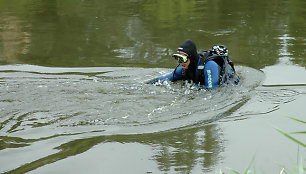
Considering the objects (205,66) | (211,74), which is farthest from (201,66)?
(211,74)

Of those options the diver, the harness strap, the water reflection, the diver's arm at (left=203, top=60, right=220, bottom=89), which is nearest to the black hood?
the diver

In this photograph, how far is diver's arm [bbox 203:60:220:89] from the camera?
5.74m

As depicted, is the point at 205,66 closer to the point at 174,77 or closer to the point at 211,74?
the point at 211,74

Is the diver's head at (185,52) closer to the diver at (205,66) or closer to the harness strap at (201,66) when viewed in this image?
the diver at (205,66)

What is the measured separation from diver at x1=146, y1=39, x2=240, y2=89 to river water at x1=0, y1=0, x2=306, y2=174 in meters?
0.15

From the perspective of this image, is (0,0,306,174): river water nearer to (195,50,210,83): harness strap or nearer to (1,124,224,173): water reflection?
(1,124,224,173): water reflection

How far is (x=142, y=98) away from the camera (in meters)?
5.88

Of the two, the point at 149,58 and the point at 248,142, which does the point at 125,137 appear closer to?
the point at 248,142

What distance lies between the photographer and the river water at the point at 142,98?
→ 405 cm

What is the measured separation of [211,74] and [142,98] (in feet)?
3.31

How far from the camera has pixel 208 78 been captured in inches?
227

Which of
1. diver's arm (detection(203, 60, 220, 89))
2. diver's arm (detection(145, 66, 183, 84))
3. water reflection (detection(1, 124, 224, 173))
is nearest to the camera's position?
water reflection (detection(1, 124, 224, 173))

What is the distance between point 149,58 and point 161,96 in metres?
2.20

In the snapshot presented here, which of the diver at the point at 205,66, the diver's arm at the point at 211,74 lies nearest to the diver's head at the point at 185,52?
the diver at the point at 205,66
